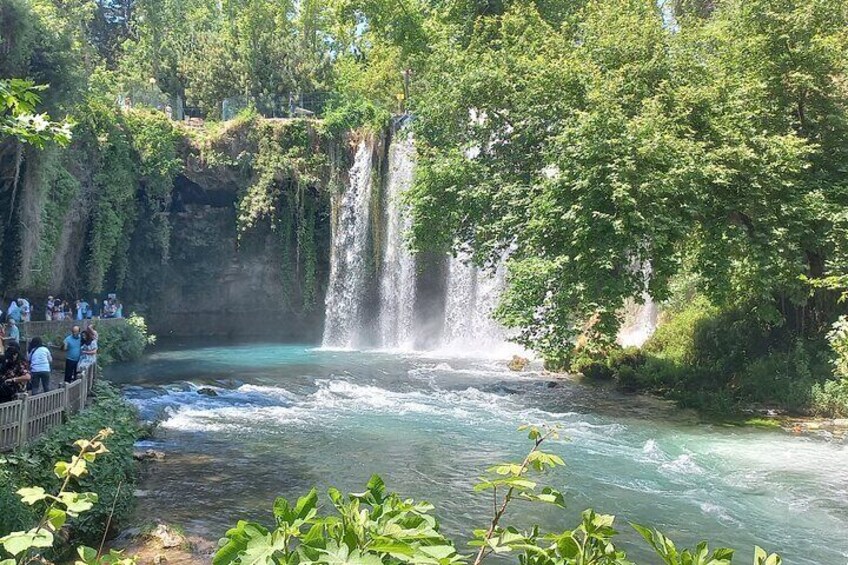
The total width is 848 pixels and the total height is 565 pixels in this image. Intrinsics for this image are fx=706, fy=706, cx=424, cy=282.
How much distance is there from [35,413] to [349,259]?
2455 cm

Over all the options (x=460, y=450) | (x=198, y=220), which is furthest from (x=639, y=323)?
(x=198, y=220)

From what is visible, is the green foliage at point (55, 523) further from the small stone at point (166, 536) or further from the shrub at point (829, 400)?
the shrub at point (829, 400)

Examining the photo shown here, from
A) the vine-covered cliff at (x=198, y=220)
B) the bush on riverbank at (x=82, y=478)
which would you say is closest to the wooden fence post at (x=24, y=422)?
the bush on riverbank at (x=82, y=478)

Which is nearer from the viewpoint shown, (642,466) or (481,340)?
(642,466)

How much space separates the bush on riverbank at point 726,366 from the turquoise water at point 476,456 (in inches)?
59.7

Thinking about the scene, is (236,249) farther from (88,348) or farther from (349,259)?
(88,348)

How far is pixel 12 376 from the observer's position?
1019 cm

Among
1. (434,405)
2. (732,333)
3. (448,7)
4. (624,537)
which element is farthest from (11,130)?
(448,7)

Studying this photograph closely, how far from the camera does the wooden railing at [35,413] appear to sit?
8.35 m

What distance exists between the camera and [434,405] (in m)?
16.3

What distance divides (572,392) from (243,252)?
2186 centimetres

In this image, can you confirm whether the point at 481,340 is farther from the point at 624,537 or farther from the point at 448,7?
the point at 624,537

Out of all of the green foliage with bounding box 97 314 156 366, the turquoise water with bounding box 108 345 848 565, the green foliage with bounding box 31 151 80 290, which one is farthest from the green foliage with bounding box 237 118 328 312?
the turquoise water with bounding box 108 345 848 565

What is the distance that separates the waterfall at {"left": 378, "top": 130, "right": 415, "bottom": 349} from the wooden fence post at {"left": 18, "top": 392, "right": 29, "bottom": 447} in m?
23.3
